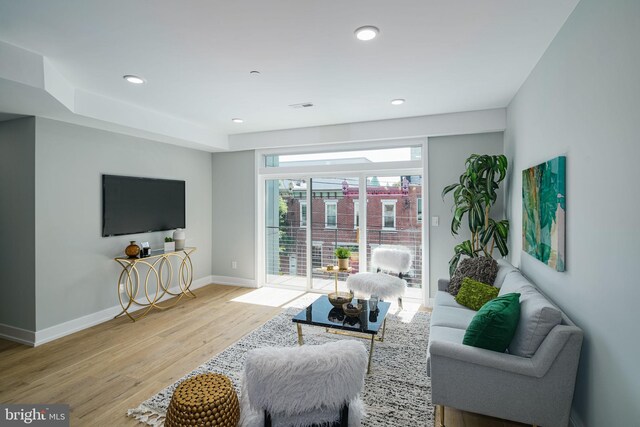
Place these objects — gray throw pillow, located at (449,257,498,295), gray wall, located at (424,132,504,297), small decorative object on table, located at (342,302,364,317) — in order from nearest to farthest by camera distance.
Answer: small decorative object on table, located at (342,302,364,317) < gray throw pillow, located at (449,257,498,295) < gray wall, located at (424,132,504,297)

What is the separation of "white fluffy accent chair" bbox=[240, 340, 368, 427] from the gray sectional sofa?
690 millimetres

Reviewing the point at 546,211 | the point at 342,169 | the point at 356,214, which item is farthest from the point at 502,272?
the point at 342,169

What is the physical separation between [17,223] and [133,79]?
79.3 inches

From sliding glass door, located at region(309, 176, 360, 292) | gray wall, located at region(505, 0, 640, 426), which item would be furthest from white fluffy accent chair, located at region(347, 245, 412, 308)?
gray wall, located at region(505, 0, 640, 426)

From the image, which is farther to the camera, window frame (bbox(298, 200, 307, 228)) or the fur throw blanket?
window frame (bbox(298, 200, 307, 228))

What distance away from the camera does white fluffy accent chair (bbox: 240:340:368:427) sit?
4.95 feet

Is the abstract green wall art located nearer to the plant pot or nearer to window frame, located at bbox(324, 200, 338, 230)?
the plant pot

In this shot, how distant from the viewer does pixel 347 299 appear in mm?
3209

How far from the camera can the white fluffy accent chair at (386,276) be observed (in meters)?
3.85

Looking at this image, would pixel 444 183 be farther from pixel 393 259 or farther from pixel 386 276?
pixel 386 276

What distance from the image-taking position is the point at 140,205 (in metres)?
4.39

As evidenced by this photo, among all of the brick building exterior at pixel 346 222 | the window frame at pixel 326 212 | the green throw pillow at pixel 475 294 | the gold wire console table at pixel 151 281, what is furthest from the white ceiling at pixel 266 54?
the green throw pillow at pixel 475 294

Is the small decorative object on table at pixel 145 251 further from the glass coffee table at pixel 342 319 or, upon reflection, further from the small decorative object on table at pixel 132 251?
the glass coffee table at pixel 342 319

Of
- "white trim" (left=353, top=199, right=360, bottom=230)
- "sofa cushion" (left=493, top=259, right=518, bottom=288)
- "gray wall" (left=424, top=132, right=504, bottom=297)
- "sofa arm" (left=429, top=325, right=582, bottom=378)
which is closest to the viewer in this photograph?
"sofa arm" (left=429, top=325, right=582, bottom=378)
